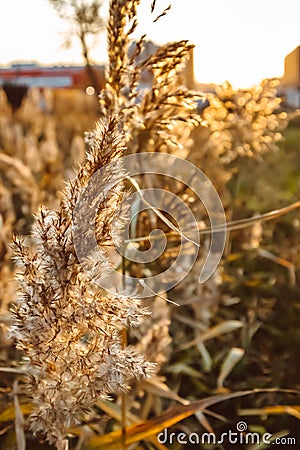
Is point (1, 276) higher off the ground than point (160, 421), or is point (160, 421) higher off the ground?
point (1, 276)


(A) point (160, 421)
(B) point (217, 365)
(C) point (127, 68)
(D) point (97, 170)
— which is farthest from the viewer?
(B) point (217, 365)

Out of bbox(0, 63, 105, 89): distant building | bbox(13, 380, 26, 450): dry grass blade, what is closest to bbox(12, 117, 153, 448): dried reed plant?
bbox(13, 380, 26, 450): dry grass blade

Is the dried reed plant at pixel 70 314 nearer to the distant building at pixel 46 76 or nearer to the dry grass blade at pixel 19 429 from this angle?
the dry grass blade at pixel 19 429

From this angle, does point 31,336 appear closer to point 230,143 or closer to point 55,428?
point 55,428

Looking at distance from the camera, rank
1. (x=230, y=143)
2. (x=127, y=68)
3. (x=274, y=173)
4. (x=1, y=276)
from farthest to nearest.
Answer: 1. (x=274, y=173)
2. (x=230, y=143)
3. (x=1, y=276)
4. (x=127, y=68)

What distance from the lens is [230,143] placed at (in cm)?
171

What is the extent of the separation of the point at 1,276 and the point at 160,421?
17.2 inches

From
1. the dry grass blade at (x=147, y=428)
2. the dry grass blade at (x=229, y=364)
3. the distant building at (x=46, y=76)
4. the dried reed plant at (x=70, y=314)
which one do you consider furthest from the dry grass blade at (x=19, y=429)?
the distant building at (x=46, y=76)

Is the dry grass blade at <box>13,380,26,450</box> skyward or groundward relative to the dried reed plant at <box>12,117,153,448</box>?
groundward

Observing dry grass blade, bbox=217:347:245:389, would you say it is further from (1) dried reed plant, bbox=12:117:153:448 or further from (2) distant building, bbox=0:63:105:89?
(2) distant building, bbox=0:63:105:89

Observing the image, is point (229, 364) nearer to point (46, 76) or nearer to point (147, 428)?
point (147, 428)

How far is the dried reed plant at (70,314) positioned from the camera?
639 millimetres

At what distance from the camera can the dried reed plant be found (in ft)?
2.10

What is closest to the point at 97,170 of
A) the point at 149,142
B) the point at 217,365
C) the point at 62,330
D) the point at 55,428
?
the point at 62,330
